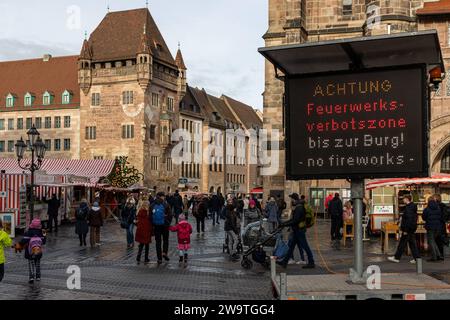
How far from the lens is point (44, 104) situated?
237 ft

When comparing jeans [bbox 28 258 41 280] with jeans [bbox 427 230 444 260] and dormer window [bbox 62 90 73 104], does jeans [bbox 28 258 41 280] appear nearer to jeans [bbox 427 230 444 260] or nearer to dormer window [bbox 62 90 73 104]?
jeans [bbox 427 230 444 260]

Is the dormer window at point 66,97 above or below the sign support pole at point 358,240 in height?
above

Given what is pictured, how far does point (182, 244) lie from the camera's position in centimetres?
1673

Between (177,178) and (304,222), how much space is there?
6050 centimetres

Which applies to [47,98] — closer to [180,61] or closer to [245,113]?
[180,61]

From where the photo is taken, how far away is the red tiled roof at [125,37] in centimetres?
6781

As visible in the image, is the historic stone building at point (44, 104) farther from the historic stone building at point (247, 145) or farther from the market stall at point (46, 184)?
the historic stone building at point (247, 145)

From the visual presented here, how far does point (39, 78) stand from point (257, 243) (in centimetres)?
6427

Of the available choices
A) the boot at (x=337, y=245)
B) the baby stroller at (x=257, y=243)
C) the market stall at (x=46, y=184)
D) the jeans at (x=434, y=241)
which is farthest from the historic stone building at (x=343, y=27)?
the baby stroller at (x=257, y=243)

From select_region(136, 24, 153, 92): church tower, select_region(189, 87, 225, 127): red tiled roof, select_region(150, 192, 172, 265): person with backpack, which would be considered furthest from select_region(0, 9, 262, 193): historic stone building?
select_region(150, 192, 172, 265): person with backpack

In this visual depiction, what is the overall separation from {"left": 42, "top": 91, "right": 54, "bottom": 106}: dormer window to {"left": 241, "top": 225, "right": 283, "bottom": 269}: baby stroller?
2322 inches

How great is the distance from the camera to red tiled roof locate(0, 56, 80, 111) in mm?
72188

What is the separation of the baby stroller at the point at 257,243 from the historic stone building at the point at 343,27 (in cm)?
1755
